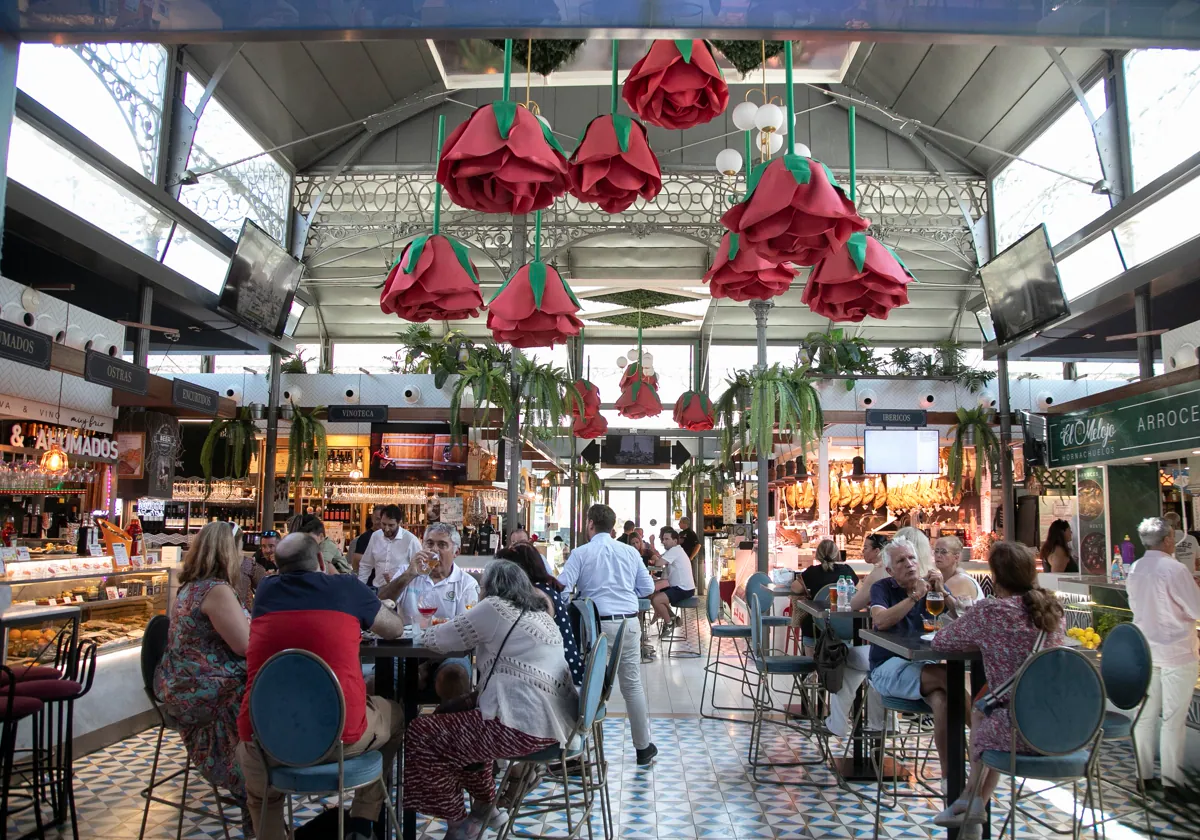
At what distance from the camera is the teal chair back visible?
3.37m

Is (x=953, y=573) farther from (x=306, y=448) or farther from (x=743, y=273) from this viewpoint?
(x=306, y=448)

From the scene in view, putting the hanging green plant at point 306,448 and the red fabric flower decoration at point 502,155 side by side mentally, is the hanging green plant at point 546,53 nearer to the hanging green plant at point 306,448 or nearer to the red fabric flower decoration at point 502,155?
the red fabric flower decoration at point 502,155

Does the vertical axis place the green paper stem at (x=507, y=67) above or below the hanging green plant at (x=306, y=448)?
above

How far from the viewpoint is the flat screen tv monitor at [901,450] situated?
502 inches

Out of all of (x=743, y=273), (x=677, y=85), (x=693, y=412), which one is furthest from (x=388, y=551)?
(x=677, y=85)

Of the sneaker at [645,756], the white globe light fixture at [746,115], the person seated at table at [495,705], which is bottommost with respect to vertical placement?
the sneaker at [645,756]

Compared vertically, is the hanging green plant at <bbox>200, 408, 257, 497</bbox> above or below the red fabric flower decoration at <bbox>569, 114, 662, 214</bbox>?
below

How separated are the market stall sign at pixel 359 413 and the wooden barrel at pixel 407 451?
111 cm

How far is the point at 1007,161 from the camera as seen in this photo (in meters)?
12.9

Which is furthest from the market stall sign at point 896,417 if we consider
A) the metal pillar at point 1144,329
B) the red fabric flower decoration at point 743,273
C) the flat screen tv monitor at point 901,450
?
the red fabric flower decoration at point 743,273

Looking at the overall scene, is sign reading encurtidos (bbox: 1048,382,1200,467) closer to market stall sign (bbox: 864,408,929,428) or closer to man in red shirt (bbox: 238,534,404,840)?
market stall sign (bbox: 864,408,929,428)

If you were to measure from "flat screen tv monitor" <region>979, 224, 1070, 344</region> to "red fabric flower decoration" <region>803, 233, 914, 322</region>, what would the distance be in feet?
26.8

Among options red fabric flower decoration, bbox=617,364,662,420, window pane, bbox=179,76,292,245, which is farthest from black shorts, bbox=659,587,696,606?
window pane, bbox=179,76,292,245

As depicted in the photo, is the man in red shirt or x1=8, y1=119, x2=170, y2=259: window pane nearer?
the man in red shirt
